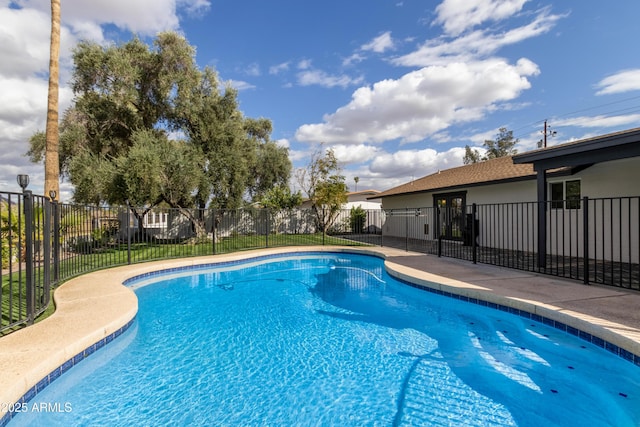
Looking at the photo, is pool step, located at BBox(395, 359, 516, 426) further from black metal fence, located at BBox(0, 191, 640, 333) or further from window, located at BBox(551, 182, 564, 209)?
window, located at BBox(551, 182, 564, 209)

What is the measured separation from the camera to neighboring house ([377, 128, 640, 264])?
21.5 feet

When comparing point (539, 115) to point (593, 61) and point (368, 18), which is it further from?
point (368, 18)

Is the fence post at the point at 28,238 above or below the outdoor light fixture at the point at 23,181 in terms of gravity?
below

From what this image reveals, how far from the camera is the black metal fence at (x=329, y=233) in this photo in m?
5.04

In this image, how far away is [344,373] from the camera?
360 centimetres

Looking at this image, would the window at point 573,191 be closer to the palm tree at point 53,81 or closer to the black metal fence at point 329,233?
the black metal fence at point 329,233

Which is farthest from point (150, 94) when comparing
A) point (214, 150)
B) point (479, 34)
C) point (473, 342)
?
point (473, 342)

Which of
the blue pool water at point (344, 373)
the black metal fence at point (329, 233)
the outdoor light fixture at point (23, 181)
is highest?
the outdoor light fixture at point (23, 181)

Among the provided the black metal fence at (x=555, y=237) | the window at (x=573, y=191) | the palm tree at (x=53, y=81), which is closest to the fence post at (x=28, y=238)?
the palm tree at (x=53, y=81)

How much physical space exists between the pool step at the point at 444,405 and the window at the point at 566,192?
28.2 ft

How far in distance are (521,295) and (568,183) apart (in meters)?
6.73

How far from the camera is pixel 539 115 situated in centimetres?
2952

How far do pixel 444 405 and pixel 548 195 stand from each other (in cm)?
1013

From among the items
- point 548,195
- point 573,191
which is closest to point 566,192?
point 573,191
